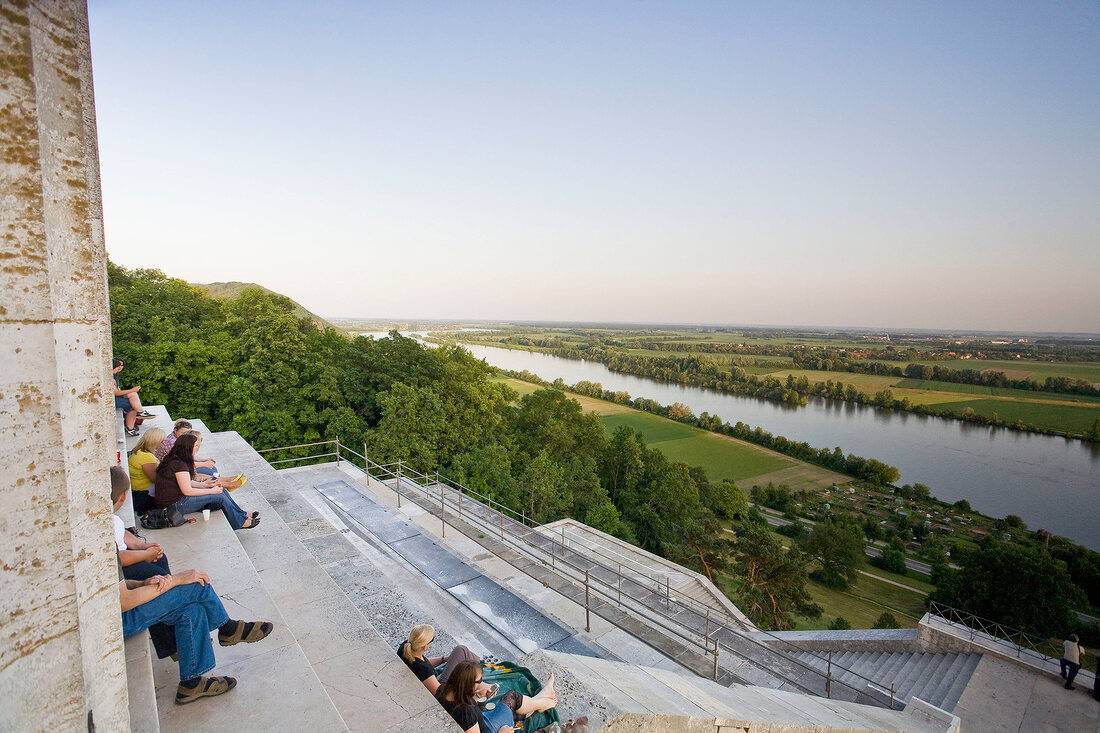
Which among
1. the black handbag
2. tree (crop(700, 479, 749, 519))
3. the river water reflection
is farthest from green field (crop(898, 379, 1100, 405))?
the black handbag

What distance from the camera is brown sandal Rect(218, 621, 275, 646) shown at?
3.77 metres

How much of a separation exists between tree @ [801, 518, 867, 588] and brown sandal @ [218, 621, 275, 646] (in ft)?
122

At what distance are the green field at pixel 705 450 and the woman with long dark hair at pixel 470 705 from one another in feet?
177

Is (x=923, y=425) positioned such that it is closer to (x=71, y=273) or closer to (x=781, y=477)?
(x=781, y=477)

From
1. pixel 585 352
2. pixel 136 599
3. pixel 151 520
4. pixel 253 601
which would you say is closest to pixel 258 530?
pixel 151 520

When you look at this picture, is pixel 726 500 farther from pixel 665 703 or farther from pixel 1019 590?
pixel 665 703

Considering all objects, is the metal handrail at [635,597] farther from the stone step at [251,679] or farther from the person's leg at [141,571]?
the person's leg at [141,571]

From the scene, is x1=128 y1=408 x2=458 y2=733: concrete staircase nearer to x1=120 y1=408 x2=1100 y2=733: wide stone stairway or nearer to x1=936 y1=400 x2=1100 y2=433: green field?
x1=120 y1=408 x2=1100 y2=733: wide stone stairway

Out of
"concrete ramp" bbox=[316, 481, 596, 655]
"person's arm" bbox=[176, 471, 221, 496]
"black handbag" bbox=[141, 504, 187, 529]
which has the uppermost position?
"person's arm" bbox=[176, 471, 221, 496]

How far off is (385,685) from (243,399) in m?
19.8

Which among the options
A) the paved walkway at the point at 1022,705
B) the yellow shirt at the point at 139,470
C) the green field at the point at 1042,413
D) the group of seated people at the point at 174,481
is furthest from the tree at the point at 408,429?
the green field at the point at 1042,413

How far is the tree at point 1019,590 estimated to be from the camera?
22938 mm

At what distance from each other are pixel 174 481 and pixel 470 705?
14.4 feet

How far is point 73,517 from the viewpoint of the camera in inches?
74.3
